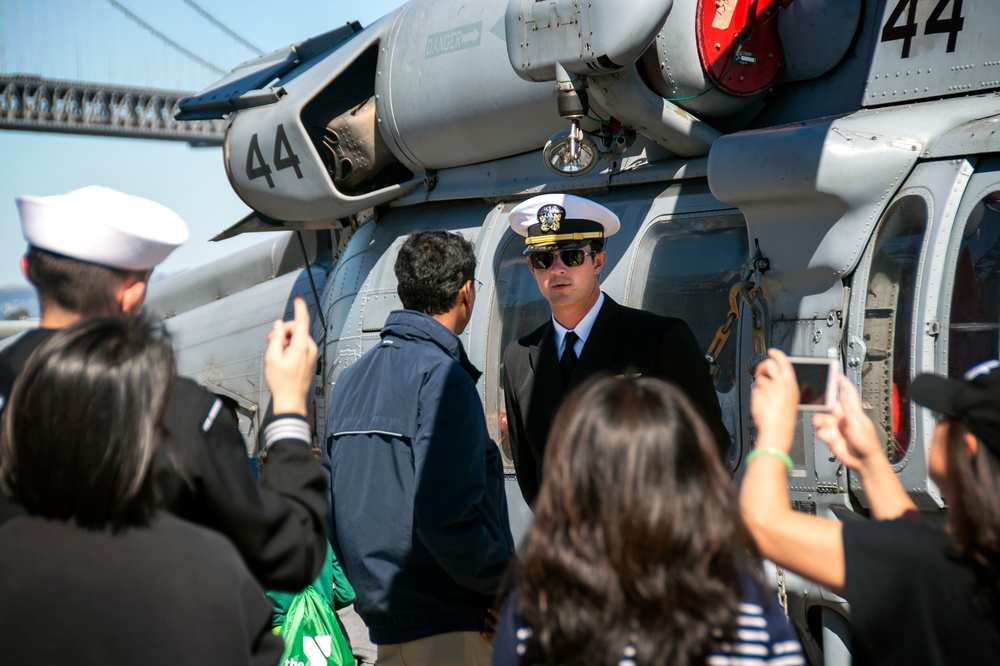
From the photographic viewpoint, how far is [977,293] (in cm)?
304

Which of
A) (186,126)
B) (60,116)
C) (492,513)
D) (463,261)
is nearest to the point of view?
A: (492,513)

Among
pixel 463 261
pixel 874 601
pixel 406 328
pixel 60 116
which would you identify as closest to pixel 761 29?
pixel 463 261

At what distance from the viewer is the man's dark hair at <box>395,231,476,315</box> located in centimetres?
292

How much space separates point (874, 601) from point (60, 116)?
43.3 meters

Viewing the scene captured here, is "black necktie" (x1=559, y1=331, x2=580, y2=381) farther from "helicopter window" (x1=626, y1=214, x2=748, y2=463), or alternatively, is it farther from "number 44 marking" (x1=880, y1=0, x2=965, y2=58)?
"number 44 marking" (x1=880, y1=0, x2=965, y2=58)

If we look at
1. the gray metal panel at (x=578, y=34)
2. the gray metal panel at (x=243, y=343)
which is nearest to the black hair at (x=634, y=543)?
the gray metal panel at (x=578, y=34)

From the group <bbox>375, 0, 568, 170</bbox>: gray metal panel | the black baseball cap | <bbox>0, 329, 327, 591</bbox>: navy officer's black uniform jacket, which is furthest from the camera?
<bbox>375, 0, 568, 170</bbox>: gray metal panel

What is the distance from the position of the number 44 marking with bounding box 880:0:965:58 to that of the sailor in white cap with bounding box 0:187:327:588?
8.50 feet

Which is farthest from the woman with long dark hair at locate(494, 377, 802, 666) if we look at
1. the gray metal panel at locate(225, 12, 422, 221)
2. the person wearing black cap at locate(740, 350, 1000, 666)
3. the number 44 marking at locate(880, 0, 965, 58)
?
the gray metal panel at locate(225, 12, 422, 221)

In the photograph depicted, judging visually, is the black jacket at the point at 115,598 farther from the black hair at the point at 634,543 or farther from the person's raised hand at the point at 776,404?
the person's raised hand at the point at 776,404

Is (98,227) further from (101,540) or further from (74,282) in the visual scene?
(101,540)

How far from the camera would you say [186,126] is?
43594 mm

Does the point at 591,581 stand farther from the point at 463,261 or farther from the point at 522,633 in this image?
the point at 463,261

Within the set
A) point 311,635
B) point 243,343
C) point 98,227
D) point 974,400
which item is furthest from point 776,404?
point 243,343
